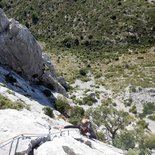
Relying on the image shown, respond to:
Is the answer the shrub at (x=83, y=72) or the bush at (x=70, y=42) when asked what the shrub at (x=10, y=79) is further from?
the bush at (x=70, y=42)

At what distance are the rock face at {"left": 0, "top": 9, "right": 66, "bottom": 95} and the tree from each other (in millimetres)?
9219

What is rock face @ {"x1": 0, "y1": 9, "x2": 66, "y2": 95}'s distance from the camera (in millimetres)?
56719

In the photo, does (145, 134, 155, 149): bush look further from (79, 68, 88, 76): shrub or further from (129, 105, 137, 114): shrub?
(79, 68, 88, 76): shrub

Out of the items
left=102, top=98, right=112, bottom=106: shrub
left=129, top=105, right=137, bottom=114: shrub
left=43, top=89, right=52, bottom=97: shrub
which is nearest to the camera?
left=43, top=89, right=52, bottom=97: shrub

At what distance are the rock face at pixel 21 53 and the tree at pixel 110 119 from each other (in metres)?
9.22

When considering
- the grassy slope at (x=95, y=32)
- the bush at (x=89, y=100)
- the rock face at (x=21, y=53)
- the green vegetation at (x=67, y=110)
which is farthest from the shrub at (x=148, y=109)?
the grassy slope at (x=95, y=32)

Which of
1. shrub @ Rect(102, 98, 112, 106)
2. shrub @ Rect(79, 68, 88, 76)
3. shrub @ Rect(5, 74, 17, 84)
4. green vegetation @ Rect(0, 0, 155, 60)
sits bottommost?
shrub @ Rect(5, 74, 17, 84)

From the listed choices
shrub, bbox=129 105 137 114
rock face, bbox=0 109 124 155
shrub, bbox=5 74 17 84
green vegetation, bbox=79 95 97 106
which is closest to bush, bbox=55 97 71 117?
shrub, bbox=5 74 17 84

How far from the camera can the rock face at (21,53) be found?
56.7 metres

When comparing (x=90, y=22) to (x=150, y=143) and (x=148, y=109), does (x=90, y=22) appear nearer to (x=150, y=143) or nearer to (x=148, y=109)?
(x=148, y=109)

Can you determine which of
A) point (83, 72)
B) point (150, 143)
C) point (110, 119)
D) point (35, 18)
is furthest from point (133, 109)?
point (35, 18)

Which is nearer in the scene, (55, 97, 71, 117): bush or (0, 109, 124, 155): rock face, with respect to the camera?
(0, 109, 124, 155): rock face

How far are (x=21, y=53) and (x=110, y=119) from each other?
54.4 feet

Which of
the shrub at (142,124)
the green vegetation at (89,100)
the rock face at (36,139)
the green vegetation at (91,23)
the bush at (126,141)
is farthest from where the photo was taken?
the green vegetation at (91,23)
